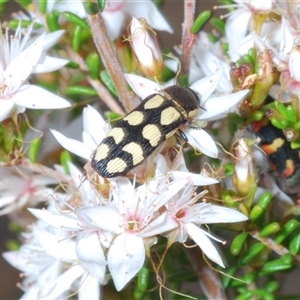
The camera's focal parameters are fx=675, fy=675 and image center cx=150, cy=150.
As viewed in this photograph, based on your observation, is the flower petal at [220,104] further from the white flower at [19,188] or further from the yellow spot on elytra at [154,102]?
the white flower at [19,188]

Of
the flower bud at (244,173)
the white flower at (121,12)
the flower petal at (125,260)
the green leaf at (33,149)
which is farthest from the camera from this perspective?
the white flower at (121,12)

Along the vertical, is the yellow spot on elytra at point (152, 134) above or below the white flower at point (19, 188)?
above

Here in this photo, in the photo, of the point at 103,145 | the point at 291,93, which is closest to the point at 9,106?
the point at 103,145

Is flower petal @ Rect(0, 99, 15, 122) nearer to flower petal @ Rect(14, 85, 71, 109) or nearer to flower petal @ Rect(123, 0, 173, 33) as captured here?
flower petal @ Rect(14, 85, 71, 109)

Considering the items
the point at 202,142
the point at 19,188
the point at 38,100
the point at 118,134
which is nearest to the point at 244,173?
the point at 202,142

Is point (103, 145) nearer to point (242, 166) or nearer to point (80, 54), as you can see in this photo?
point (242, 166)

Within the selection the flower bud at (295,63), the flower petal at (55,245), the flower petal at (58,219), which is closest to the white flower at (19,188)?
the flower petal at (55,245)

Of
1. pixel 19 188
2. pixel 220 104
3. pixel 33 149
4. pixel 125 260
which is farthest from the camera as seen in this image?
pixel 19 188

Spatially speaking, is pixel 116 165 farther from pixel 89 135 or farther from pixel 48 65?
pixel 48 65
